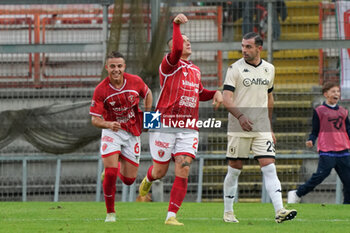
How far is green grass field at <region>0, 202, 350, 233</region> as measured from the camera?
347 inches

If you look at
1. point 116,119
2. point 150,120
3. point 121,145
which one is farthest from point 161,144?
point 150,120

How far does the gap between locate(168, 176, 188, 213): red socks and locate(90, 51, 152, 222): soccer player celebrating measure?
2.41 ft

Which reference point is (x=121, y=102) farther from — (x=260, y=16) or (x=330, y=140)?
(x=260, y=16)

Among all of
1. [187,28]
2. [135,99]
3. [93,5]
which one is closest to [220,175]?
[187,28]

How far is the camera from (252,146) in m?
9.55

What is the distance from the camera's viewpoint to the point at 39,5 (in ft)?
48.0

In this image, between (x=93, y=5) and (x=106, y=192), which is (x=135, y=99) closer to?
(x=106, y=192)

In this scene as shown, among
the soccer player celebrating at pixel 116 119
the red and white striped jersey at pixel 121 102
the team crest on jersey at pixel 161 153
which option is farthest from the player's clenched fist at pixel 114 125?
the team crest on jersey at pixel 161 153

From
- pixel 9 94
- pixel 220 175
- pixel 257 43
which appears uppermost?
pixel 257 43

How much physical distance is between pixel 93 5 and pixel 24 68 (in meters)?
1.53

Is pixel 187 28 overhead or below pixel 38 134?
overhead

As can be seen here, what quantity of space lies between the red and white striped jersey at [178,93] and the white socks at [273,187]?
2.99 ft

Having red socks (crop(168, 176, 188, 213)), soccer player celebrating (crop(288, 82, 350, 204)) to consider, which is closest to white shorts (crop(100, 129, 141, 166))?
red socks (crop(168, 176, 188, 213))

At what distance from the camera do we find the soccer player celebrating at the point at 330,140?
1308cm
